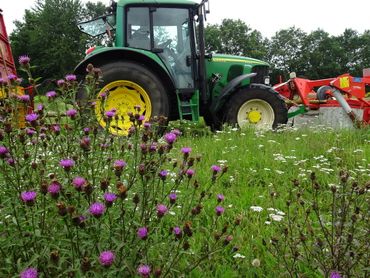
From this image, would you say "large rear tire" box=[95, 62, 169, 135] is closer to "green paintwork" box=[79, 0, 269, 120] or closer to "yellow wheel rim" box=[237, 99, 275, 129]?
"green paintwork" box=[79, 0, 269, 120]

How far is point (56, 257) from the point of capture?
107 cm

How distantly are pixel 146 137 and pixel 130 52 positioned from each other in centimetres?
416

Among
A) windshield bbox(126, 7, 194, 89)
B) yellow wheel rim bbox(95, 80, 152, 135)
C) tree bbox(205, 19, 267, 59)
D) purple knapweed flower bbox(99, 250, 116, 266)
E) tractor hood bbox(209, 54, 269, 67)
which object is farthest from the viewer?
tree bbox(205, 19, 267, 59)

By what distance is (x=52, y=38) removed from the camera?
146 ft

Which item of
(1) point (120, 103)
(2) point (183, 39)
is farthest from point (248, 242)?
(2) point (183, 39)

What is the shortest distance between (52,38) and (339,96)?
142 feet

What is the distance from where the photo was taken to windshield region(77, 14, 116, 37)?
6574mm

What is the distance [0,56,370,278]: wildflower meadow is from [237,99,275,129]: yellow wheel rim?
2.83 metres

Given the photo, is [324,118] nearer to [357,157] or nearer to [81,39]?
[357,157]

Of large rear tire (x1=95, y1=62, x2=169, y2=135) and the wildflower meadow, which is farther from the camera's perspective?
large rear tire (x1=95, y1=62, x2=169, y2=135)

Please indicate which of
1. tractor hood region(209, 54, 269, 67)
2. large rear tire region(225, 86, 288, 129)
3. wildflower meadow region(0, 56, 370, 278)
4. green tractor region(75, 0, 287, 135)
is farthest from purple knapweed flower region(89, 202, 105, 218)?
tractor hood region(209, 54, 269, 67)

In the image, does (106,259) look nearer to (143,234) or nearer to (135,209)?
(143,234)

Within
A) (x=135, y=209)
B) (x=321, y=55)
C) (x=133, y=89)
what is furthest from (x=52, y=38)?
(x=135, y=209)

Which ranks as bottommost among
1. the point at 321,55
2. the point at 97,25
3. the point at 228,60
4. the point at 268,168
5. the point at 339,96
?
the point at 268,168
